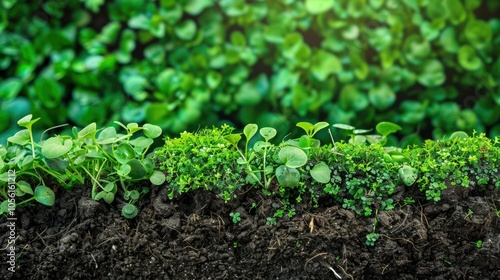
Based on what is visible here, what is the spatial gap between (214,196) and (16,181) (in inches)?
21.1

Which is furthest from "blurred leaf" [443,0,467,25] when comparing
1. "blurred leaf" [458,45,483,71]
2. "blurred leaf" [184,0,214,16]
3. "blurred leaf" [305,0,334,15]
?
"blurred leaf" [184,0,214,16]

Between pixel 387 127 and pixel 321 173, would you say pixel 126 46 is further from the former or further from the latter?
pixel 321 173

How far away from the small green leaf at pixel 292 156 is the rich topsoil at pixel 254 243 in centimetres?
12

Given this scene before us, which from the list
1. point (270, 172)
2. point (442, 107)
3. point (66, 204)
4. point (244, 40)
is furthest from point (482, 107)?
point (66, 204)

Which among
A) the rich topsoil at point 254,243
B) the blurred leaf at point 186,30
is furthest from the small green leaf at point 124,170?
the blurred leaf at point 186,30

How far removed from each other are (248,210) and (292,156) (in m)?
0.19

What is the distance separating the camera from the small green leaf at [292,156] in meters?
1.76

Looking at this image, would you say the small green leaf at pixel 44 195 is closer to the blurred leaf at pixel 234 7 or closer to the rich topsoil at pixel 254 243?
the rich topsoil at pixel 254 243

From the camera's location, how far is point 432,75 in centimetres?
397

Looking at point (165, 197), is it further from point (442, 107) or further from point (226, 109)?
point (442, 107)

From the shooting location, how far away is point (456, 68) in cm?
405

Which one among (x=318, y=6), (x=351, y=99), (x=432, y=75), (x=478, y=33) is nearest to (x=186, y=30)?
(x=318, y=6)

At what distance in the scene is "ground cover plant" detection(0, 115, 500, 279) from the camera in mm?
1782

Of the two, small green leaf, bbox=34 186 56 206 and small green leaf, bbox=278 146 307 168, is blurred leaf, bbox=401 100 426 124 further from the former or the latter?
small green leaf, bbox=34 186 56 206
